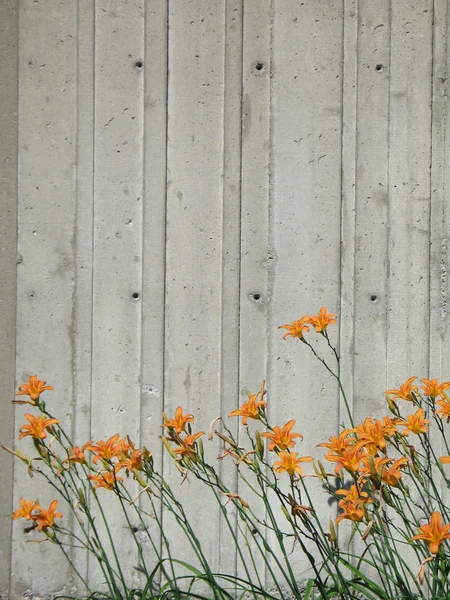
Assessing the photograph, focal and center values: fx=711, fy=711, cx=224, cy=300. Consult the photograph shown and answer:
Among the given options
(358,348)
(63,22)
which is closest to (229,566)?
(358,348)

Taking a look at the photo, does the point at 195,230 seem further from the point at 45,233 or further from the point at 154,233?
the point at 45,233

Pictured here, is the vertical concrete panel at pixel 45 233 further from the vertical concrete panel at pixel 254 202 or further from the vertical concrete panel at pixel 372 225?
the vertical concrete panel at pixel 372 225

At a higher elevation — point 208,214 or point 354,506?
point 208,214

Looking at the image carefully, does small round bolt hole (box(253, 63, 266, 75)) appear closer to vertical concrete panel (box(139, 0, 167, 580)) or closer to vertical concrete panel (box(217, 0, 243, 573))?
vertical concrete panel (box(217, 0, 243, 573))

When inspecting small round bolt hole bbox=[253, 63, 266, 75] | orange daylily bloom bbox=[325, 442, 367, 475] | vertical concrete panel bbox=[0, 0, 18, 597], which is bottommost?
orange daylily bloom bbox=[325, 442, 367, 475]

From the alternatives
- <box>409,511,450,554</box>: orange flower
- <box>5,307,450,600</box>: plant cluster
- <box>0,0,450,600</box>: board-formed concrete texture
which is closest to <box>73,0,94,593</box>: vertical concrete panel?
<box>0,0,450,600</box>: board-formed concrete texture

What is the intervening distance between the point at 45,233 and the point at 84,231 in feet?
0.44

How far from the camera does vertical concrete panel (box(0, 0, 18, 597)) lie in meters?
2.44

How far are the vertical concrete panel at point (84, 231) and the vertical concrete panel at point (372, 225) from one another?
3.10 ft

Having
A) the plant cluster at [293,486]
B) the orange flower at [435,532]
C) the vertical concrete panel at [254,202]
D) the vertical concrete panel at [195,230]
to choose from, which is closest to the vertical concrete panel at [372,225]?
the plant cluster at [293,486]

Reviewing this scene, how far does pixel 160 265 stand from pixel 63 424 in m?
0.65

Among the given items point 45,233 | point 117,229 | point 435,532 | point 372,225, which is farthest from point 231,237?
point 435,532

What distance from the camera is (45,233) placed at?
8.07 ft

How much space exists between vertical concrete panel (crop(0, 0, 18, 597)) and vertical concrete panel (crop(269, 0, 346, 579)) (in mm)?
905
